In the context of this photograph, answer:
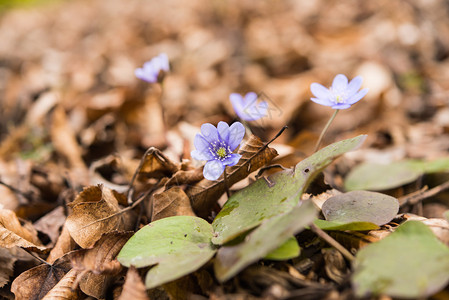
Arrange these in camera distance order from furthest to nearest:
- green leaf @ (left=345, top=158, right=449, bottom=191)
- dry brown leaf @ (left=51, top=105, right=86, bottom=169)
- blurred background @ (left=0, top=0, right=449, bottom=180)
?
blurred background @ (left=0, top=0, right=449, bottom=180)
dry brown leaf @ (left=51, top=105, right=86, bottom=169)
green leaf @ (left=345, top=158, right=449, bottom=191)

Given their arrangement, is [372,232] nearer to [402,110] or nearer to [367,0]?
[402,110]

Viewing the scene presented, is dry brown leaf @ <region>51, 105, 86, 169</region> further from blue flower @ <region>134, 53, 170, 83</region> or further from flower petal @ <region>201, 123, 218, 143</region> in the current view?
flower petal @ <region>201, 123, 218, 143</region>

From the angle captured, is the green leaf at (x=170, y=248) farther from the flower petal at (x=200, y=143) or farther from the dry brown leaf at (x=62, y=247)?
the dry brown leaf at (x=62, y=247)

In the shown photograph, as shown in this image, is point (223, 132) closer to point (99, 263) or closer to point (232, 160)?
point (232, 160)

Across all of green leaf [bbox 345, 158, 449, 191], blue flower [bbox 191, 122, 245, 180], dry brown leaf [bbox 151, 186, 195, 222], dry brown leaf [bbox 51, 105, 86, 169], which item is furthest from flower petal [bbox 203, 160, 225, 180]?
dry brown leaf [bbox 51, 105, 86, 169]

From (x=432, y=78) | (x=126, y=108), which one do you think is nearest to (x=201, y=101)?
(x=126, y=108)

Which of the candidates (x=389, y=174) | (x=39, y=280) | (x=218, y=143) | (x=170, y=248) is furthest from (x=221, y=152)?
(x=389, y=174)
